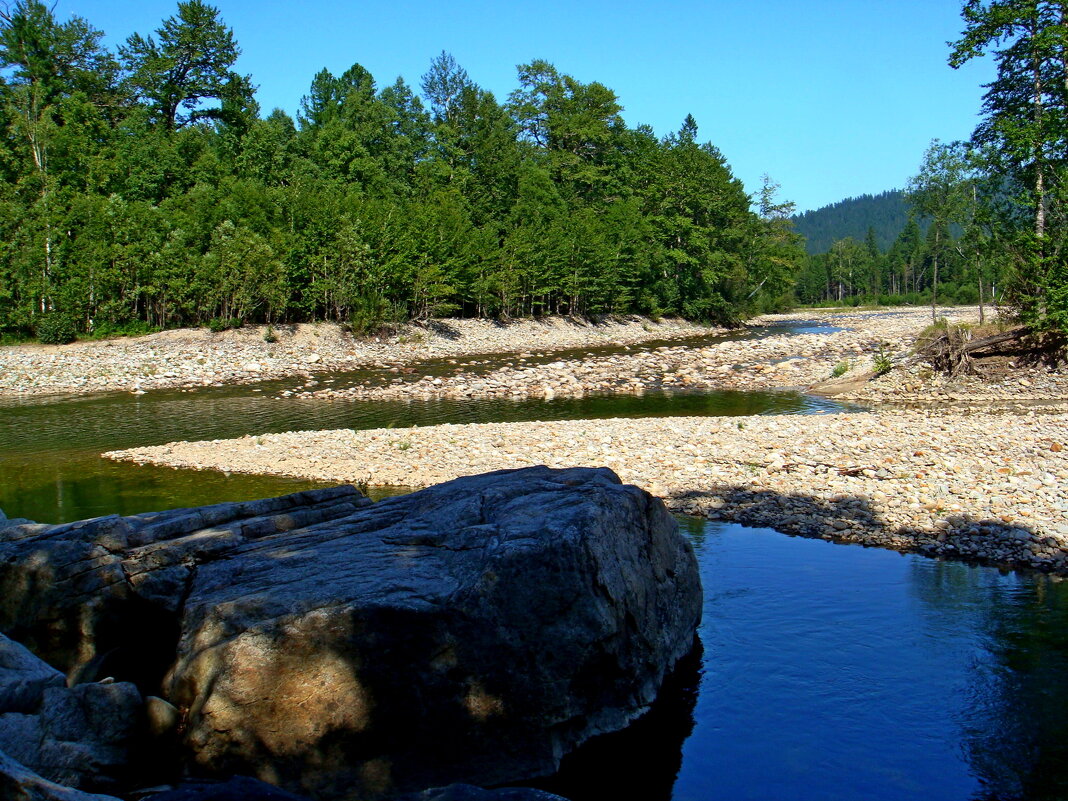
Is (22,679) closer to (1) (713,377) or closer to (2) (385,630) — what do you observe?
(2) (385,630)

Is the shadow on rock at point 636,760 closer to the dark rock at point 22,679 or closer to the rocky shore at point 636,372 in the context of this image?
the dark rock at point 22,679

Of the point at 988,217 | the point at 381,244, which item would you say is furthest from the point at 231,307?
the point at 988,217

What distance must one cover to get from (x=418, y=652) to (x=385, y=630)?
28cm

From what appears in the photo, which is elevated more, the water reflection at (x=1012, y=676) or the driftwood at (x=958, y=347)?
the driftwood at (x=958, y=347)

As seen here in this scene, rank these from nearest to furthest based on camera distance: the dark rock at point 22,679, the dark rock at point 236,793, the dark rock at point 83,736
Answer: the dark rock at point 236,793, the dark rock at point 83,736, the dark rock at point 22,679

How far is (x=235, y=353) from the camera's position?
3972 cm

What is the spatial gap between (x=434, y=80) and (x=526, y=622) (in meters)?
78.3

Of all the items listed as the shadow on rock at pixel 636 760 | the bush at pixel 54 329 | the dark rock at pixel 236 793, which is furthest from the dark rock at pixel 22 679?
the bush at pixel 54 329

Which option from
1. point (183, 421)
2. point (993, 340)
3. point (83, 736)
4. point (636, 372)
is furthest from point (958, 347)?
point (83, 736)

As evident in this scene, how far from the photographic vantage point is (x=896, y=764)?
21.6ft

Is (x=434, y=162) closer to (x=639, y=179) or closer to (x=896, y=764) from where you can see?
(x=639, y=179)

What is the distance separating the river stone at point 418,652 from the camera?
18.2 ft

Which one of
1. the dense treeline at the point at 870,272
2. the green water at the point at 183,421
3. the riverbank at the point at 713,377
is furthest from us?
the dense treeline at the point at 870,272

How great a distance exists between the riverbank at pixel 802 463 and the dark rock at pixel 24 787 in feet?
35.5
